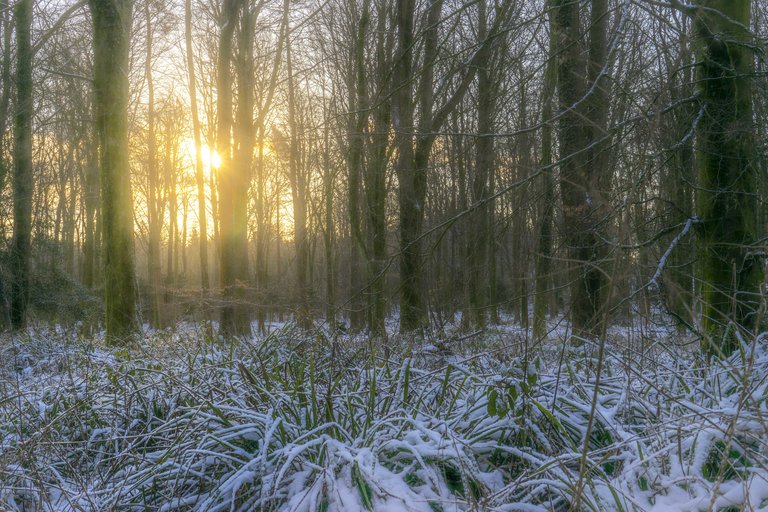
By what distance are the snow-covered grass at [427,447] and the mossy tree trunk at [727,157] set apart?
841mm

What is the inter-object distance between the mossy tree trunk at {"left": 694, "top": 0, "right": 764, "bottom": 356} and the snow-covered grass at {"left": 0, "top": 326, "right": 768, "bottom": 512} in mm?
841

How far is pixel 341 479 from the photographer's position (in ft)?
6.73

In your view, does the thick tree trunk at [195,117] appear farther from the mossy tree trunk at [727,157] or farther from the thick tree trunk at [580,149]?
the mossy tree trunk at [727,157]

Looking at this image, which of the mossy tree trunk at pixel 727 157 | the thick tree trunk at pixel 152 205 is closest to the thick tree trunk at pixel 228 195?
the thick tree trunk at pixel 152 205

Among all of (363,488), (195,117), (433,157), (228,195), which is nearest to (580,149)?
(363,488)

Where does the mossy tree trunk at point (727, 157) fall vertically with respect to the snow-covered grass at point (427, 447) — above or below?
above

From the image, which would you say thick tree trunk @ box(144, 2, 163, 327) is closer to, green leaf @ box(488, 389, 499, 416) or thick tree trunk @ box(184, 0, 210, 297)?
thick tree trunk @ box(184, 0, 210, 297)

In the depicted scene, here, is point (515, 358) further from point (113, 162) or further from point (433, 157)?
point (433, 157)

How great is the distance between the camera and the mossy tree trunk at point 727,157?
353 cm

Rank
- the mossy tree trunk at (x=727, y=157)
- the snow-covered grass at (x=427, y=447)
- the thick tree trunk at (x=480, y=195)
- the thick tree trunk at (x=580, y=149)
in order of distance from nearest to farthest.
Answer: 1. the snow-covered grass at (x=427, y=447)
2. the mossy tree trunk at (x=727, y=157)
3. the thick tree trunk at (x=580, y=149)
4. the thick tree trunk at (x=480, y=195)

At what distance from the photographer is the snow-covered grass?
1725 millimetres

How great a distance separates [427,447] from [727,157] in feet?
9.97

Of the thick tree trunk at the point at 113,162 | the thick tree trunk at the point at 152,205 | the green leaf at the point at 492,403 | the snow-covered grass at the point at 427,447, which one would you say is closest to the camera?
the snow-covered grass at the point at 427,447

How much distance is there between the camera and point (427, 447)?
82.3 inches
